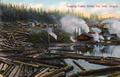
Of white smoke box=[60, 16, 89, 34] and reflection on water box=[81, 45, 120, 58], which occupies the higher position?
white smoke box=[60, 16, 89, 34]

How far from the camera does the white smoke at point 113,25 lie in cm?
490

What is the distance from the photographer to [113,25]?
4918 millimetres

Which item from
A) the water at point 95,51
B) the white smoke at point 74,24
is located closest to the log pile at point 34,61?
the water at point 95,51

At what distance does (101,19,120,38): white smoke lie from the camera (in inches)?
193

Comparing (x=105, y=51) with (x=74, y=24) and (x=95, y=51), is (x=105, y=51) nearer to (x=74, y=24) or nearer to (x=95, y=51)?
(x=95, y=51)

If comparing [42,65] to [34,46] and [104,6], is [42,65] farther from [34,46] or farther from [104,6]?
[104,6]

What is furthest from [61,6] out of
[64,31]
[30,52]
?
[30,52]

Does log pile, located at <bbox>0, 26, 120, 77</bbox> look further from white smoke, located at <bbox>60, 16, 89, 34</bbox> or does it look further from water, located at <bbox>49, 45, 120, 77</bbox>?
white smoke, located at <bbox>60, 16, 89, 34</bbox>

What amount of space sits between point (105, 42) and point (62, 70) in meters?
0.51

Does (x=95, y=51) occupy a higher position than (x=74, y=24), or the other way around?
(x=74, y=24)

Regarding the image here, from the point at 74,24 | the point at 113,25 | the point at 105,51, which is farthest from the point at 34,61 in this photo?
the point at 113,25

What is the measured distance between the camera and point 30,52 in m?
5.02

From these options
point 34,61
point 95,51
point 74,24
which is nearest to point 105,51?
point 95,51

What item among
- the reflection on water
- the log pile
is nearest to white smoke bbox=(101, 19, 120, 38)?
the reflection on water
